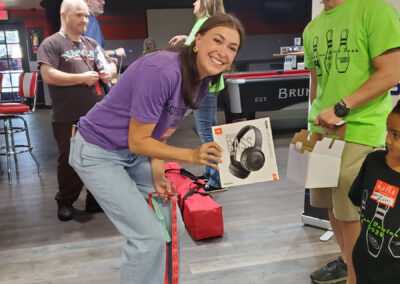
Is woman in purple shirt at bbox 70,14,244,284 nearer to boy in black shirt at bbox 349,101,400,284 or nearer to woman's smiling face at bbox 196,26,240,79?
woman's smiling face at bbox 196,26,240,79

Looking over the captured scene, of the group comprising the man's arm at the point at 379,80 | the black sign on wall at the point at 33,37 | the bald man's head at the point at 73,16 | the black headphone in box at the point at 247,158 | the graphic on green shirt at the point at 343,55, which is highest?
the black sign on wall at the point at 33,37

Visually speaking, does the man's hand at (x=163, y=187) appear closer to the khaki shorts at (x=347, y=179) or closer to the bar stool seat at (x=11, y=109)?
the khaki shorts at (x=347, y=179)

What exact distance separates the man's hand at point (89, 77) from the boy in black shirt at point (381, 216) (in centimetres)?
202

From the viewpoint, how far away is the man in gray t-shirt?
2.69 m

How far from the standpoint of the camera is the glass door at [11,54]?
Result: 36.9ft

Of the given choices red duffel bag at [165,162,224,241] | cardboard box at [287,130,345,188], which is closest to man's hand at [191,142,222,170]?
cardboard box at [287,130,345,188]

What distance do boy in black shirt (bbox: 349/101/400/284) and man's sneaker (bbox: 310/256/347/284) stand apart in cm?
77

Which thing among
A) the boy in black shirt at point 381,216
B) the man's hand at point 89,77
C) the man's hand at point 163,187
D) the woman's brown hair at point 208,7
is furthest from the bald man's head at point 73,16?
the boy in black shirt at point 381,216

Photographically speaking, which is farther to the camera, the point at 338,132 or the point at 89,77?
the point at 89,77

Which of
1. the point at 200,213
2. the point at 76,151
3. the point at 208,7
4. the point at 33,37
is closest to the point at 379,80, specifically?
the point at 76,151

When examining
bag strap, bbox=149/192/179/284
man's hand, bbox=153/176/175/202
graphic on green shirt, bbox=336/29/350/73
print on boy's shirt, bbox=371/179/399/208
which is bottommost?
bag strap, bbox=149/192/179/284

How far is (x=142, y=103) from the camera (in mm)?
1356

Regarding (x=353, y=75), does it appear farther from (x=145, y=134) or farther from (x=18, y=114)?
(x=18, y=114)

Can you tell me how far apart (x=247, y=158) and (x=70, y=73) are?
1.74m
